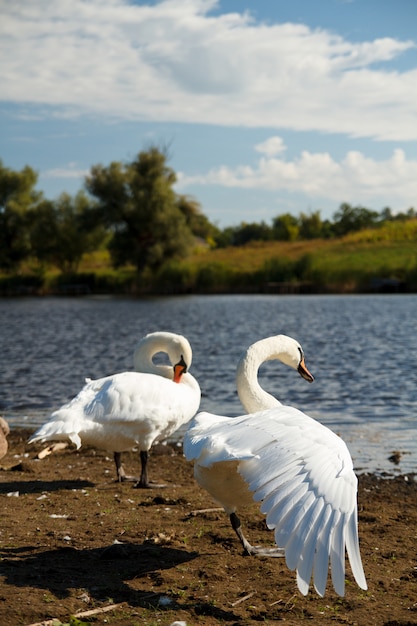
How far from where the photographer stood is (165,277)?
67.0 metres

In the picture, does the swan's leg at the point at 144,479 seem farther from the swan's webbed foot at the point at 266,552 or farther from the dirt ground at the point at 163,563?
the swan's webbed foot at the point at 266,552

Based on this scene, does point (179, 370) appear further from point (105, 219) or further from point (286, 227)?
point (286, 227)

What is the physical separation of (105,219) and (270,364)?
179 ft

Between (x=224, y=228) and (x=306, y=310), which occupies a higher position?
(x=224, y=228)

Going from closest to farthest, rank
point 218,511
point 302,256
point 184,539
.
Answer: point 184,539
point 218,511
point 302,256

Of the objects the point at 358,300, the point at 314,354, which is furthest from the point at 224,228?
the point at 314,354

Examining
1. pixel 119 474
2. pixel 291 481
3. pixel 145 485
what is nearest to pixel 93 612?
pixel 291 481

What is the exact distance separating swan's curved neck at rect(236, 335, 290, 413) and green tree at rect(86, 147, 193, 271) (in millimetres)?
60696

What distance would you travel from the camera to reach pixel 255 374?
A: 244 inches

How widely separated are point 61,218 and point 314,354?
200 feet

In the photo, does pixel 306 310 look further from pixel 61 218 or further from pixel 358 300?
pixel 61 218

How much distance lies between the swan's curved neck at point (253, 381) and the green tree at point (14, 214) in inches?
2954

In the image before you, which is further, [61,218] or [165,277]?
[61,218]

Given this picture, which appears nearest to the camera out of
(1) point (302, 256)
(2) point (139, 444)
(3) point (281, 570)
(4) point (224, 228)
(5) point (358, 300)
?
(3) point (281, 570)
